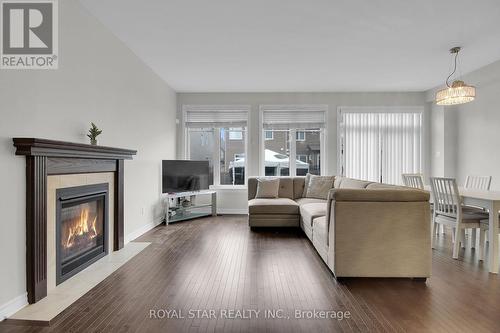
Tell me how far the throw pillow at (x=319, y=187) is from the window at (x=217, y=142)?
162cm

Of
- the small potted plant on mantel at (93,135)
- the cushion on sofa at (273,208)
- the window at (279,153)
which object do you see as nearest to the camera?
the small potted plant on mantel at (93,135)

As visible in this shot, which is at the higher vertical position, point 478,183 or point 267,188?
point 478,183

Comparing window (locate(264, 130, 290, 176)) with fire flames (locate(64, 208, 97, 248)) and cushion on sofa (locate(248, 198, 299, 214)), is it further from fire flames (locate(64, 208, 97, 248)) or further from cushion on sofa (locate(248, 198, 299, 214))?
fire flames (locate(64, 208, 97, 248))

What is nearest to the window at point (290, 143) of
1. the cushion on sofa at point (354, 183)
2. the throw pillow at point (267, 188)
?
the throw pillow at point (267, 188)

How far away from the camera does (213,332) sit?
1.91 metres

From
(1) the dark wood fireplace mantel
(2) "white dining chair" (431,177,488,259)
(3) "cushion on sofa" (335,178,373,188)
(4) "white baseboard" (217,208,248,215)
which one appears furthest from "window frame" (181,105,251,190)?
(1) the dark wood fireplace mantel

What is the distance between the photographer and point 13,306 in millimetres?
2064

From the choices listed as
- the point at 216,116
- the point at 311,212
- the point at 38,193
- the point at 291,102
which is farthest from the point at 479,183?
the point at 38,193

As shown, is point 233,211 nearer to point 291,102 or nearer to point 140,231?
point 140,231

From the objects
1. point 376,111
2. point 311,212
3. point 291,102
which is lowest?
point 311,212

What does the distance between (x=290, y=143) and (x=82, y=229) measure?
4.47 meters

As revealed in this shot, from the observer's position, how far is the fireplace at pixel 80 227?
2558 mm

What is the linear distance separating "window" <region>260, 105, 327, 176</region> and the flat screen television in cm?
134

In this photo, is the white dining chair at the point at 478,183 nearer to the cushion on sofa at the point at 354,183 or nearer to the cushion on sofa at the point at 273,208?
the cushion on sofa at the point at 354,183
